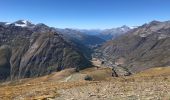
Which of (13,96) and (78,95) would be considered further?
(13,96)

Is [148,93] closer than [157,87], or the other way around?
[148,93]

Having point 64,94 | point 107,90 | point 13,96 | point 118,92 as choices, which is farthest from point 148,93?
point 13,96

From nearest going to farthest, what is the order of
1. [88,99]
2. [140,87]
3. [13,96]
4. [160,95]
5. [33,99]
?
[160,95] < [88,99] < [33,99] < [140,87] < [13,96]

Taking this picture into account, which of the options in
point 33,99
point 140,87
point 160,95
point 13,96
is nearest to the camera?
point 160,95

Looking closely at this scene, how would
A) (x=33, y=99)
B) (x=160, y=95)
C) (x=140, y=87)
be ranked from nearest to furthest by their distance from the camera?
(x=160, y=95)
(x=33, y=99)
(x=140, y=87)

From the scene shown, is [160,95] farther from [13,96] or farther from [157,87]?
[13,96]

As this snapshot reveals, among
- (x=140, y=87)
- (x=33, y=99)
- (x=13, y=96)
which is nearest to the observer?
(x=33, y=99)

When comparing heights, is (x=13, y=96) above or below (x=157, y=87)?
below

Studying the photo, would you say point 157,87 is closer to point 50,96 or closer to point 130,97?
point 130,97

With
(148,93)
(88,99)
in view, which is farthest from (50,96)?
(148,93)
